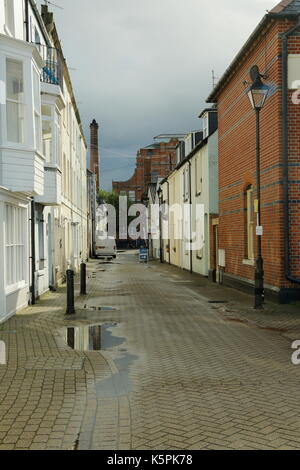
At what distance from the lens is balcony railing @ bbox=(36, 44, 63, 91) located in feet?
58.7

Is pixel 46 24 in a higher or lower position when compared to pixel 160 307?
higher

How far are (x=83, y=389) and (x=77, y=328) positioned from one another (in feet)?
15.4

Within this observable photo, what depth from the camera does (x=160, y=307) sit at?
14.7 meters

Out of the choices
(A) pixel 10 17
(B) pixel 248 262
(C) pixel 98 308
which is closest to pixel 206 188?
(B) pixel 248 262

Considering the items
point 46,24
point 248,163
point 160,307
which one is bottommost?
point 160,307

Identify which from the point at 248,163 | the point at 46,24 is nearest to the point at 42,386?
the point at 248,163

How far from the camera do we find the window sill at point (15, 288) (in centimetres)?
1241

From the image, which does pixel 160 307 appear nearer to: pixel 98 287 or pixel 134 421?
pixel 98 287

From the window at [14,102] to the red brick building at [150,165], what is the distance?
219ft

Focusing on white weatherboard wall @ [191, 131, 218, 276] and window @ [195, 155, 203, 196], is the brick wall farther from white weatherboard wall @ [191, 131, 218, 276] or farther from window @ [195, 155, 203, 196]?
window @ [195, 155, 203, 196]

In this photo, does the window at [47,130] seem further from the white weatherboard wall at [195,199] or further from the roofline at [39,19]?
the white weatherboard wall at [195,199]

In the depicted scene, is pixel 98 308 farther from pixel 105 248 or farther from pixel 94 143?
pixel 94 143

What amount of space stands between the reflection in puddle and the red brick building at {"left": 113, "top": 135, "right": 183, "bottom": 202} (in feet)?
226
